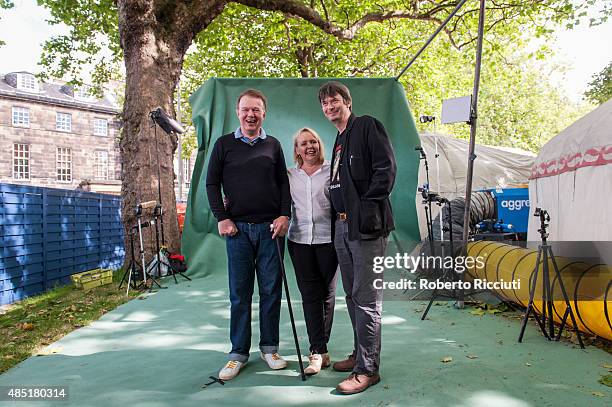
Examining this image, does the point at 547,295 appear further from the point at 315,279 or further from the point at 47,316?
the point at 47,316

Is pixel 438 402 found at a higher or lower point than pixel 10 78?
lower

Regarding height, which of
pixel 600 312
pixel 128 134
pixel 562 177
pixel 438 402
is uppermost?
pixel 128 134

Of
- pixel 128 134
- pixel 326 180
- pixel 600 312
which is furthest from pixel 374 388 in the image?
pixel 128 134

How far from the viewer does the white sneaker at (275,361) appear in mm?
2844

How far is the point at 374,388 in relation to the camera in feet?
8.25

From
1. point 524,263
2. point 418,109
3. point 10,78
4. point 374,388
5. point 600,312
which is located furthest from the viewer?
point 10,78

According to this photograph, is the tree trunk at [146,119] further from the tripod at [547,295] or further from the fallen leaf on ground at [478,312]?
the tripod at [547,295]

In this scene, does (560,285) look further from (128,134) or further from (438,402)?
(128,134)

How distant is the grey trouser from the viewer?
2477mm

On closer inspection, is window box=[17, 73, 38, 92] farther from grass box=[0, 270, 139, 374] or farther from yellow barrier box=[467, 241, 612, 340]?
yellow barrier box=[467, 241, 612, 340]

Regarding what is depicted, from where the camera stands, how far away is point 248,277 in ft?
9.33

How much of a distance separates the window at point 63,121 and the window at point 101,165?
267cm

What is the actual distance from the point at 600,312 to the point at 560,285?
338 mm

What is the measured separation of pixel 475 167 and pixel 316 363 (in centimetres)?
943
